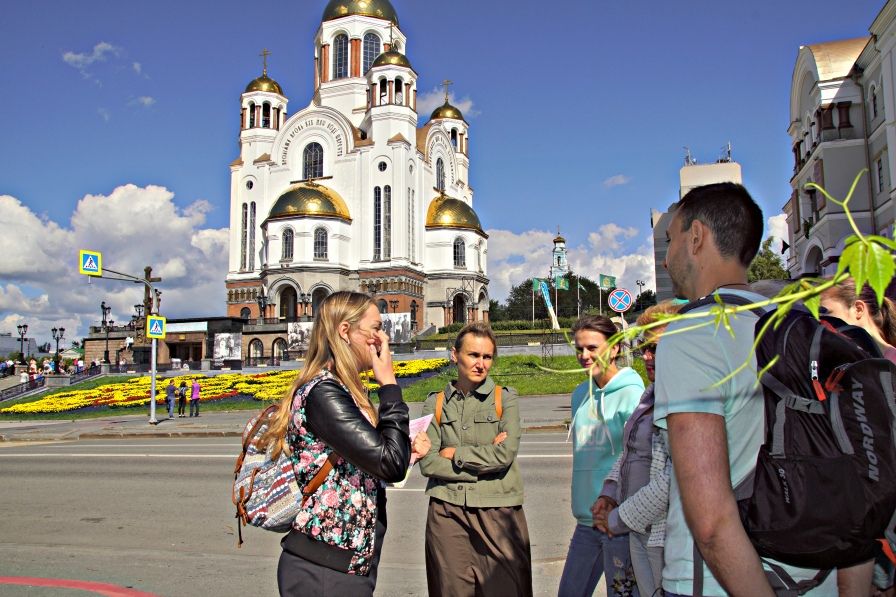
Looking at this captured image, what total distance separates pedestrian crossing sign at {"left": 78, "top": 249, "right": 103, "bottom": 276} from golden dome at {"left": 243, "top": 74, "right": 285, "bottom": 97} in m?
44.7

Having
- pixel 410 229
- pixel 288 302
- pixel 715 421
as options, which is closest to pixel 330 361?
pixel 715 421

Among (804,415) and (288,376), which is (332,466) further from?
(288,376)

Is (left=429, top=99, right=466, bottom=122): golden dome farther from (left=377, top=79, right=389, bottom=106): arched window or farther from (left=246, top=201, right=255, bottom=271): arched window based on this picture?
(left=246, top=201, right=255, bottom=271): arched window

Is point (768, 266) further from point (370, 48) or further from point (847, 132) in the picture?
point (370, 48)

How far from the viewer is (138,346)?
161ft

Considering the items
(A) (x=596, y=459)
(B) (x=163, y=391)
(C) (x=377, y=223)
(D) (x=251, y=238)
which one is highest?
(C) (x=377, y=223)

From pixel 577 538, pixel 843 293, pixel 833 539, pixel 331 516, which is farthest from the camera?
pixel 577 538

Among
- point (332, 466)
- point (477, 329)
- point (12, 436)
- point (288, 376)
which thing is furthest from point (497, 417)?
point (288, 376)

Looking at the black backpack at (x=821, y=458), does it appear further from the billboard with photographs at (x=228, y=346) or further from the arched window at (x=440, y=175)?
the arched window at (x=440, y=175)

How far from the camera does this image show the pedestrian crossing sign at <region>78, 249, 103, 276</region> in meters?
22.3

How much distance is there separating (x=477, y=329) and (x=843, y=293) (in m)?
2.20

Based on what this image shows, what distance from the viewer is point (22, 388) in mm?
37719

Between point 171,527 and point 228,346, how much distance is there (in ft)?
141

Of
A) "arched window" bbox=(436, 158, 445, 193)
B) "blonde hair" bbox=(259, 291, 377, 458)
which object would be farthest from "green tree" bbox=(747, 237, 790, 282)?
"blonde hair" bbox=(259, 291, 377, 458)
